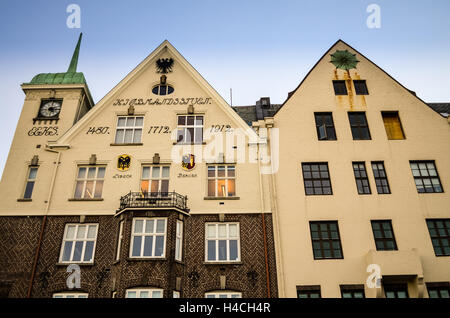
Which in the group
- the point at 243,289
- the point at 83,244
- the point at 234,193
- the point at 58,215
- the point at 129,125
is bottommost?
the point at 243,289

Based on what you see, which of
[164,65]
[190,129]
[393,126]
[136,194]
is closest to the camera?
[136,194]

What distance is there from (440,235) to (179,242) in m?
14.0

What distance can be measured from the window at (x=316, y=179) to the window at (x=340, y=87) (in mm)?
5409

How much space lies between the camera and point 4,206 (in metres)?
19.1

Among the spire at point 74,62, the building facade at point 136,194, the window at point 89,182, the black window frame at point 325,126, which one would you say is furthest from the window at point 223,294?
the spire at point 74,62

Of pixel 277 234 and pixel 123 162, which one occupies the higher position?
pixel 123 162

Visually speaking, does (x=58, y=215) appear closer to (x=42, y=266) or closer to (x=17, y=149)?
(x=42, y=266)

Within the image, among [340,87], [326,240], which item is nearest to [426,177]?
[326,240]

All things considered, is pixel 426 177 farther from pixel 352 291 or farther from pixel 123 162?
pixel 123 162

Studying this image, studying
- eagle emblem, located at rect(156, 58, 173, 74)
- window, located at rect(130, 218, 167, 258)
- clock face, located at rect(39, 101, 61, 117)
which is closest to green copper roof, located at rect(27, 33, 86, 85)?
clock face, located at rect(39, 101, 61, 117)

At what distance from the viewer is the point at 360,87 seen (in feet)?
73.5

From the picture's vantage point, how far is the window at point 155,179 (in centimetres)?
1950
